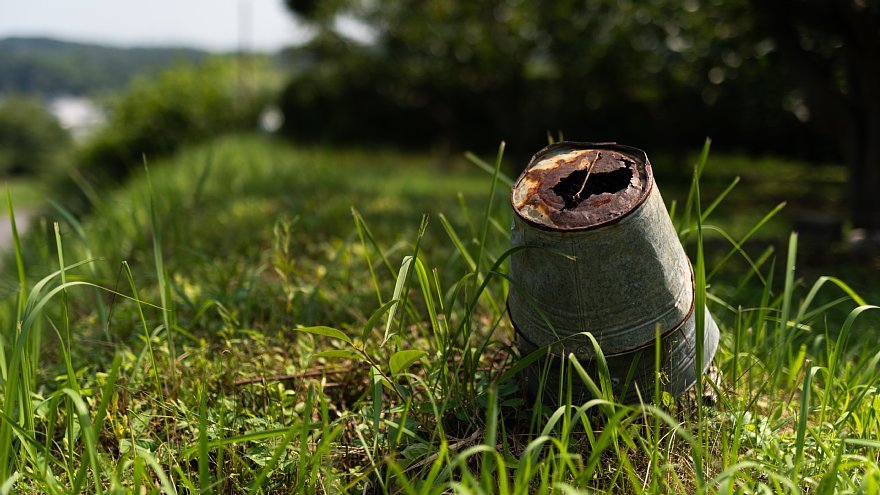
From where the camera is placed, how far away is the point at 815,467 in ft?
4.77

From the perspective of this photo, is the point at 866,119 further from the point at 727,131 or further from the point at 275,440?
the point at 727,131

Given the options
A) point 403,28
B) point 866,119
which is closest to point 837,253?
point 866,119

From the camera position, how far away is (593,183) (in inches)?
62.8

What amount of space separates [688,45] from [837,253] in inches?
131

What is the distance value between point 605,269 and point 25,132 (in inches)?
2897

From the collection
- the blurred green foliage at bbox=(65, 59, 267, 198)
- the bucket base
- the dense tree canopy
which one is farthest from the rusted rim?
the blurred green foliage at bbox=(65, 59, 267, 198)

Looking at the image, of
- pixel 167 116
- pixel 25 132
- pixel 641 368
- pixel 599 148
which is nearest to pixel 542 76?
pixel 167 116

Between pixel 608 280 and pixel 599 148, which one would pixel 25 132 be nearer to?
pixel 599 148

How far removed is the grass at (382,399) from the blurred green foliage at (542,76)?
4077 millimetres

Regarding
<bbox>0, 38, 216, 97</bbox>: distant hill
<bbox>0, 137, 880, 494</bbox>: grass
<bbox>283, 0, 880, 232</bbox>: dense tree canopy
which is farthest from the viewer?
<bbox>0, 38, 216, 97</bbox>: distant hill

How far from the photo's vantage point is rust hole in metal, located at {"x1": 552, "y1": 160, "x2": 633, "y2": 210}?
5.13 feet

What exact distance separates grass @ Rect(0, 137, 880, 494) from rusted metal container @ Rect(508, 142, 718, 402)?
0.09 metres

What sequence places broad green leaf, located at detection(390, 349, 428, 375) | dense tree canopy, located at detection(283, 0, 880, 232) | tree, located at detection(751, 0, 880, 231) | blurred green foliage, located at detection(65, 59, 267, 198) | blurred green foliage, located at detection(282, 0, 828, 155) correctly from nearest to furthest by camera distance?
broad green leaf, located at detection(390, 349, 428, 375) < tree, located at detection(751, 0, 880, 231) < dense tree canopy, located at detection(283, 0, 880, 232) < blurred green foliage, located at detection(282, 0, 828, 155) < blurred green foliage, located at detection(65, 59, 267, 198)

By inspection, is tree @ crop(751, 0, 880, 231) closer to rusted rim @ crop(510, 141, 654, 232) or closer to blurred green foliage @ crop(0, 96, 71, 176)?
rusted rim @ crop(510, 141, 654, 232)
